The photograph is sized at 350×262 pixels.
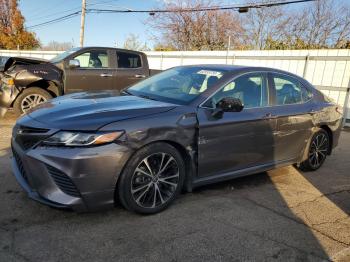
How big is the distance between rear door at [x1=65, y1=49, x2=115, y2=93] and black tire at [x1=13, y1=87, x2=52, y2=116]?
0.58m

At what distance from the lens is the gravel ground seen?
9.70ft

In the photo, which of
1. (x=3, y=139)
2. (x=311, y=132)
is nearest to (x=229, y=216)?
(x=311, y=132)

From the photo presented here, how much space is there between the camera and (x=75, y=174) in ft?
10.0

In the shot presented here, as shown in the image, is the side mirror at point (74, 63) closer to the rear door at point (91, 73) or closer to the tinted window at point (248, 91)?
the rear door at point (91, 73)

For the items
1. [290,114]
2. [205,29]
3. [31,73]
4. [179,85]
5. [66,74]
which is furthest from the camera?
[205,29]

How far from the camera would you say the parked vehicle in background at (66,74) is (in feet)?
24.5

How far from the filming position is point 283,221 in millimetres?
3770

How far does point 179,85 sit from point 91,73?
457 centimetres

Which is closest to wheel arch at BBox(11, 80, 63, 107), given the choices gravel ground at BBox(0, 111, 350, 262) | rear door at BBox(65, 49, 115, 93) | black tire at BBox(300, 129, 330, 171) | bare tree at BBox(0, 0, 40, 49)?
rear door at BBox(65, 49, 115, 93)

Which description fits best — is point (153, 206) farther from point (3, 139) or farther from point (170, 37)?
point (170, 37)

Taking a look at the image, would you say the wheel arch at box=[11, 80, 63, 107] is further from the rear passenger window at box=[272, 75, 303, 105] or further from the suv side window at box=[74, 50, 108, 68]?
the rear passenger window at box=[272, 75, 303, 105]

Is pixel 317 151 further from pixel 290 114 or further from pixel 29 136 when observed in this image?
pixel 29 136

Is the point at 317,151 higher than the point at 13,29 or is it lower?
lower

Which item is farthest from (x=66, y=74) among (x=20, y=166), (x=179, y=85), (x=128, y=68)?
(x=20, y=166)
